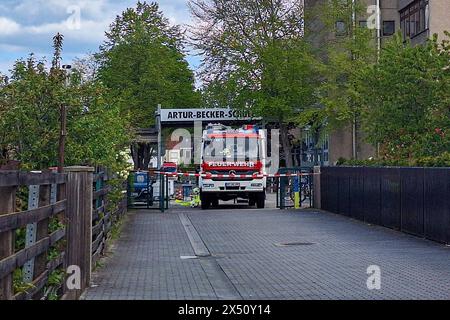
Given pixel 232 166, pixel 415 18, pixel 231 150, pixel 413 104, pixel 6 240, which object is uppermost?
Result: pixel 415 18

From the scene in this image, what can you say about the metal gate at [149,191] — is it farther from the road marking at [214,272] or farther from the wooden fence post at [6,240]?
the wooden fence post at [6,240]

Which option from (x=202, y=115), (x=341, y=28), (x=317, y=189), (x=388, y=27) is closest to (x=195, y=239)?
(x=317, y=189)

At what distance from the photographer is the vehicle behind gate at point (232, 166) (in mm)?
31781

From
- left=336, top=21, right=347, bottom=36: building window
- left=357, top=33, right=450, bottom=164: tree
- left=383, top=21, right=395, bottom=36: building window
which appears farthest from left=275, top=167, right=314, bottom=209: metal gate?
left=383, top=21, right=395, bottom=36: building window

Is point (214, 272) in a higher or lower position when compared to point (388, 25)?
lower

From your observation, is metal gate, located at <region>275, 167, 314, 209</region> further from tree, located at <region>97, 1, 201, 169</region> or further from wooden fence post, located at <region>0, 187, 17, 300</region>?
tree, located at <region>97, 1, 201, 169</region>

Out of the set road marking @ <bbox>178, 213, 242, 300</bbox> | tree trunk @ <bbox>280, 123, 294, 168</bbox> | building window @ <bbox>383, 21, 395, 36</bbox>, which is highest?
building window @ <bbox>383, 21, 395, 36</bbox>

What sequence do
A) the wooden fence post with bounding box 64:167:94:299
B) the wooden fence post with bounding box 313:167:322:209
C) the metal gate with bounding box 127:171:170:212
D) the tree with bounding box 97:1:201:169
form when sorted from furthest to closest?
1. the tree with bounding box 97:1:201:169
2. the metal gate with bounding box 127:171:170:212
3. the wooden fence post with bounding box 313:167:322:209
4. the wooden fence post with bounding box 64:167:94:299

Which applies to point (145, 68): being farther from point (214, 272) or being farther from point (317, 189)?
point (214, 272)

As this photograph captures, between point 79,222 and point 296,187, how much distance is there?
68.0 feet

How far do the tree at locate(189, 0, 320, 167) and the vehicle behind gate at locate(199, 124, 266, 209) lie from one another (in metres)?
15.6

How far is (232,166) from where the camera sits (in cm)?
3183

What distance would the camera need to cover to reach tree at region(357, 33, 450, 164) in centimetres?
2462
